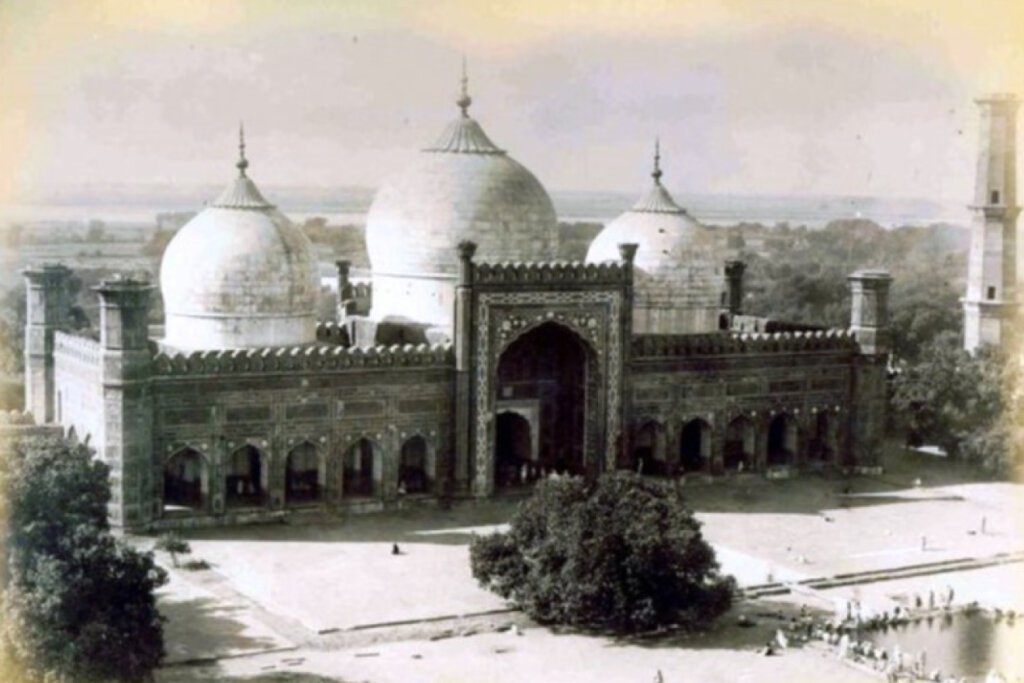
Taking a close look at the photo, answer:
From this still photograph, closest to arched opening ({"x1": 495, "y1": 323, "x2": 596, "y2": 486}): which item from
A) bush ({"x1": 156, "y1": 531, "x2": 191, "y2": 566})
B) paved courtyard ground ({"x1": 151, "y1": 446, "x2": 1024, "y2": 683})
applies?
paved courtyard ground ({"x1": 151, "y1": 446, "x2": 1024, "y2": 683})

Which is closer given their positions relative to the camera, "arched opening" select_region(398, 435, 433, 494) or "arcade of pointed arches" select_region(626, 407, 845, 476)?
"arched opening" select_region(398, 435, 433, 494)

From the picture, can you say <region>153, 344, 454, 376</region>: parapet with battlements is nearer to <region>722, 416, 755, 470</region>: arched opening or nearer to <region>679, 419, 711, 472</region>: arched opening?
<region>679, 419, 711, 472</region>: arched opening

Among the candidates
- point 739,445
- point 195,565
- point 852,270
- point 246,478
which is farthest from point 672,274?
point 852,270

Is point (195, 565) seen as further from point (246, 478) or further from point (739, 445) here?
point (739, 445)

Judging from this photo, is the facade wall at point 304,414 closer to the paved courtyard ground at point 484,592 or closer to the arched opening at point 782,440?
the paved courtyard ground at point 484,592

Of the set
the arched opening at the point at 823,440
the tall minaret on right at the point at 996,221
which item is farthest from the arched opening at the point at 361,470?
the tall minaret on right at the point at 996,221

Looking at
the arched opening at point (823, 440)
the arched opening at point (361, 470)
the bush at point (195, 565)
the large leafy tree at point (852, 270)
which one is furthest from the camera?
the large leafy tree at point (852, 270)

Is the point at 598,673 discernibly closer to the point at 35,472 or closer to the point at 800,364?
the point at 35,472
